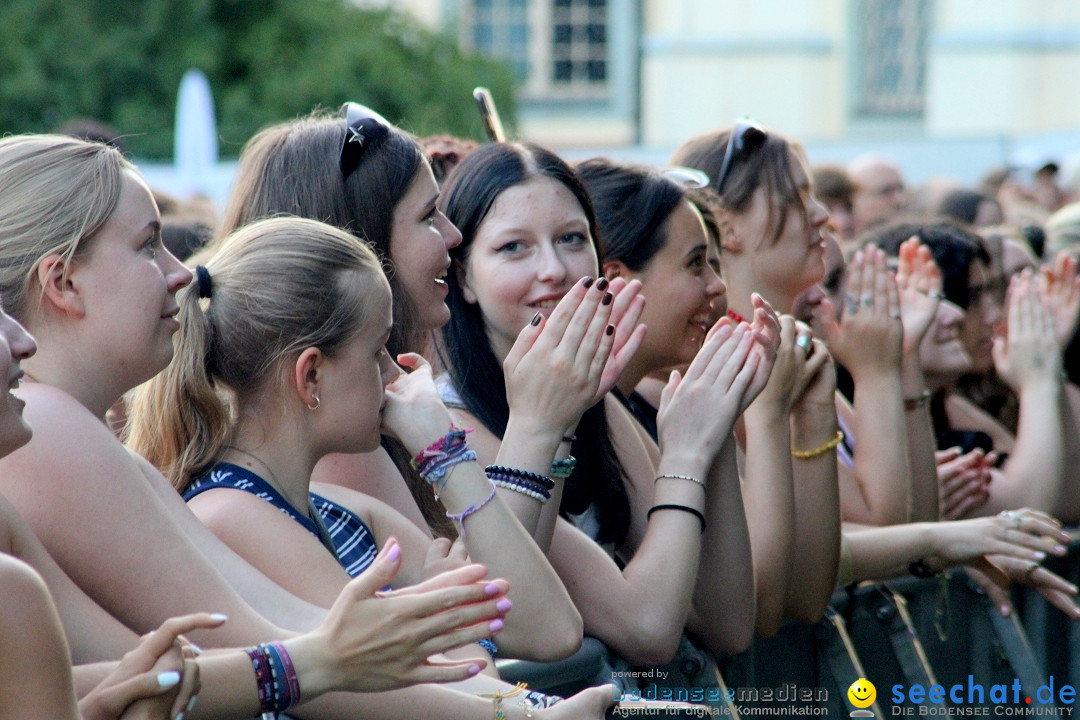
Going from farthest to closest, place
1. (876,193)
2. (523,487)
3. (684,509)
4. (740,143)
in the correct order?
(876,193), (740,143), (684,509), (523,487)

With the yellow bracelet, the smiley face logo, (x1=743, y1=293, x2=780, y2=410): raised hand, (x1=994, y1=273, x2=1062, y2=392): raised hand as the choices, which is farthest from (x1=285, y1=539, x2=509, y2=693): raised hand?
(x1=994, y1=273, x2=1062, y2=392): raised hand

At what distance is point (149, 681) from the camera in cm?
178

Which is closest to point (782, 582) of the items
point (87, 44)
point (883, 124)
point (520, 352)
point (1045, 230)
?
point (520, 352)

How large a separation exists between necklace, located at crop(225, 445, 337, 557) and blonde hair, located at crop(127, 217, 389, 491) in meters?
0.05

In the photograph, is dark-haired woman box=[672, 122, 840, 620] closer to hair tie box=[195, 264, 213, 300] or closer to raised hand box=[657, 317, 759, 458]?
raised hand box=[657, 317, 759, 458]

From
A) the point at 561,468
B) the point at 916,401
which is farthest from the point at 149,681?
the point at 916,401

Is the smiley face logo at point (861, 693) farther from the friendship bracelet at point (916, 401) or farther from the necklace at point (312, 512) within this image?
the necklace at point (312, 512)

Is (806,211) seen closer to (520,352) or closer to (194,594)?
(520,352)

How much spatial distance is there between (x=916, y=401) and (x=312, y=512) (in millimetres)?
2298

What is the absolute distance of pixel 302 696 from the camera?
6.36ft

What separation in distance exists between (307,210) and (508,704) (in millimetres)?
1234

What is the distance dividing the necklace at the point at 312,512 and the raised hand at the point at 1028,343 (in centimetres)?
299

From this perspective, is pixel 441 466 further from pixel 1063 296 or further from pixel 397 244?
pixel 1063 296

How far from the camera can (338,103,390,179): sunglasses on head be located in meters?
2.99
